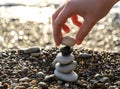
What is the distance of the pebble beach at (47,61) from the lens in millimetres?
2461

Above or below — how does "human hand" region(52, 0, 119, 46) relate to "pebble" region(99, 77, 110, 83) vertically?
above

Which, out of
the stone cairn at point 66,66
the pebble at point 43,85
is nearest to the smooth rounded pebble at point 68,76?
the stone cairn at point 66,66

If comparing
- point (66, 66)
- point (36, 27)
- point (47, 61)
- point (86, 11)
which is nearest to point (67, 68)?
point (66, 66)

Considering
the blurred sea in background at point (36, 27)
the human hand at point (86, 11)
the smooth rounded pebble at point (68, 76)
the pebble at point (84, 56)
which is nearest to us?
the human hand at point (86, 11)

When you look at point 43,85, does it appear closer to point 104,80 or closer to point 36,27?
point 104,80

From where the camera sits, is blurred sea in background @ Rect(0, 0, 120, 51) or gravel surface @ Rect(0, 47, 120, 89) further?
blurred sea in background @ Rect(0, 0, 120, 51)

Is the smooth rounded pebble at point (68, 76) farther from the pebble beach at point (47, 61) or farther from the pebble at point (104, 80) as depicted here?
the pebble at point (104, 80)

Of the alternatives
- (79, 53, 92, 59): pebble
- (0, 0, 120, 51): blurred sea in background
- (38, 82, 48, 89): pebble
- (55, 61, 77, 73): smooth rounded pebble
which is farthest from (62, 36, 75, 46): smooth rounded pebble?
(0, 0, 120, 51): blurred sea in background

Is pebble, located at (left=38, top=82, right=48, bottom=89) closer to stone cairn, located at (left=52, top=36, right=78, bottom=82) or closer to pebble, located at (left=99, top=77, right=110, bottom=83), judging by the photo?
stone cairn, located at (left=52, top=36, right=78, bottom=82)

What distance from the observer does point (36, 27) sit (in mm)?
4145

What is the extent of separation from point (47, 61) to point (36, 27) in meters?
1.38

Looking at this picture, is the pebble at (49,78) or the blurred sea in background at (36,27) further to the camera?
the blurred sea in background at (36,27)

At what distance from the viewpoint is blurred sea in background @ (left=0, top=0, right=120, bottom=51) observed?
3812 millimetres

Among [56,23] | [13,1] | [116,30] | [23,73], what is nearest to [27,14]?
[13,1]
